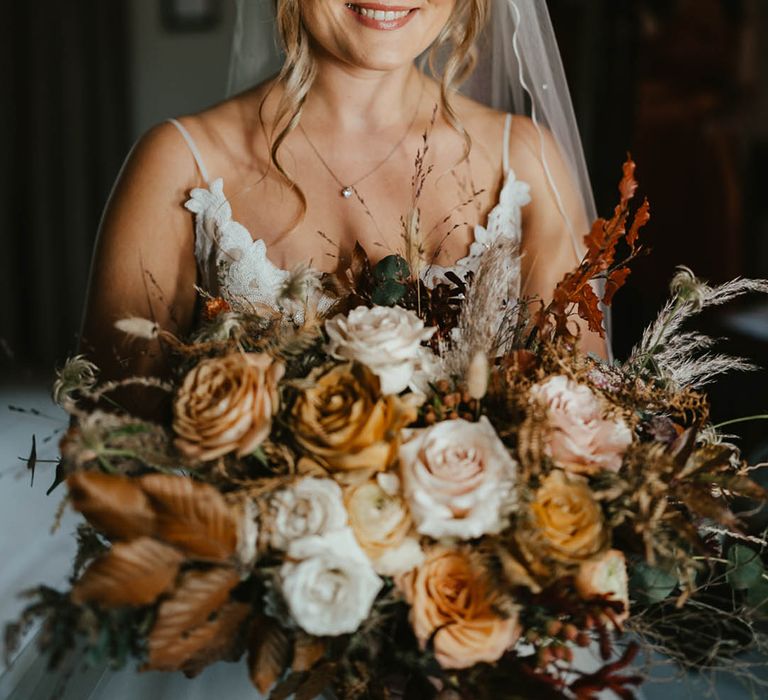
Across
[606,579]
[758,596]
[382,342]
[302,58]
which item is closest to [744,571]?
[758,596]

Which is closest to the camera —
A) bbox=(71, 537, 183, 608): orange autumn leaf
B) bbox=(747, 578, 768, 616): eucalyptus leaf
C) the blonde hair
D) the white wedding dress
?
bbox=(71, 537, 183, 608): orange autumn leaf

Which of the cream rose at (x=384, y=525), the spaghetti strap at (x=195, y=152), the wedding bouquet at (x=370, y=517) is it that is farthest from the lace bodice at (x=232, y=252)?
the cream rose at (x=384, y=525)

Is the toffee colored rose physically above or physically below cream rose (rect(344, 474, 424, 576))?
above

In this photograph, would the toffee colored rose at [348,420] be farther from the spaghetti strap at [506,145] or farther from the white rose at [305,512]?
the spaghetti strap at [506,145]

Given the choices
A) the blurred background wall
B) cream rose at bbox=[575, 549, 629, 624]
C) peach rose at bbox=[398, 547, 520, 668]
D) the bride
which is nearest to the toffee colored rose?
peach rose at bbox=[398, 547, 520, 668]

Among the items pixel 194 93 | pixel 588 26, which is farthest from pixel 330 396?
pixel 194 93

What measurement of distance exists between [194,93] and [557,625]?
4609 mm

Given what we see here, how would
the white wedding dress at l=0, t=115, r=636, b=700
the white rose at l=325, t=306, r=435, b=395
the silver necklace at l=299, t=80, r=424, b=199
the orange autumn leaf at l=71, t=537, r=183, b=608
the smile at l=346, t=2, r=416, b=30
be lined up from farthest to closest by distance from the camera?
the silver necklace at l=299, t=80, r=424, b=199
the smile at l=346, t=2, r=416, b=30
the white wedding dress at l=0, t=115, r=636, b=700
the white rose at l=325, t=306, r=435, b=395
the orange autumn leaf at l=71, t=537, r=183, b=608

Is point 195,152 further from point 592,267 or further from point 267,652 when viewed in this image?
point 267,652

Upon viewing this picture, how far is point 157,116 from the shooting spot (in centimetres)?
509

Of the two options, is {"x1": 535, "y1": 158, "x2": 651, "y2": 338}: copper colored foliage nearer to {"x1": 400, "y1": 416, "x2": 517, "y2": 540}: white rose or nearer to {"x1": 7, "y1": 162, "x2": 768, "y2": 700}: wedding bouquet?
{"x1": 7, "y1": 162, "x2": 768, "y2": 700}: wedding bouquet

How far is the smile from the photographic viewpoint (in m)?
1.48

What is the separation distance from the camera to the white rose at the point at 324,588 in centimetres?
79

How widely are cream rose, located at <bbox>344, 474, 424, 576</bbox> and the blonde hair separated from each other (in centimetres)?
90
